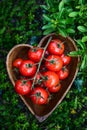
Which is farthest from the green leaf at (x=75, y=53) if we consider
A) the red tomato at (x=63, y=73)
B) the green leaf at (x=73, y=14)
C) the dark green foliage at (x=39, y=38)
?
the green leaf at (x=73, y=14)

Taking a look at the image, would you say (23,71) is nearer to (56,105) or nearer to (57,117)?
(56,105)

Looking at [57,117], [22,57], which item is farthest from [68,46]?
[57,117]

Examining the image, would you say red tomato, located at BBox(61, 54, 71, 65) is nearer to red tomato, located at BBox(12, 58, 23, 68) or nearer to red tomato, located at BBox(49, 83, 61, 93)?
red tomato, located at BBox(49, 83, 61, 93)

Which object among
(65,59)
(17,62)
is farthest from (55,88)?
(17,62)

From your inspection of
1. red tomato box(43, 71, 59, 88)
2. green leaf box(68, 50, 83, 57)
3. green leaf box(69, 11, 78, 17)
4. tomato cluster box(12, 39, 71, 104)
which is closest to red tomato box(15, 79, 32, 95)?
tomato cluster box(12, 39, 71, 104)

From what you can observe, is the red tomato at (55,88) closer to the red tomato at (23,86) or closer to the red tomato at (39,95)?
the red tomato at (39,95)

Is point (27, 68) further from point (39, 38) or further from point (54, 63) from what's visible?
point (39, 38)
